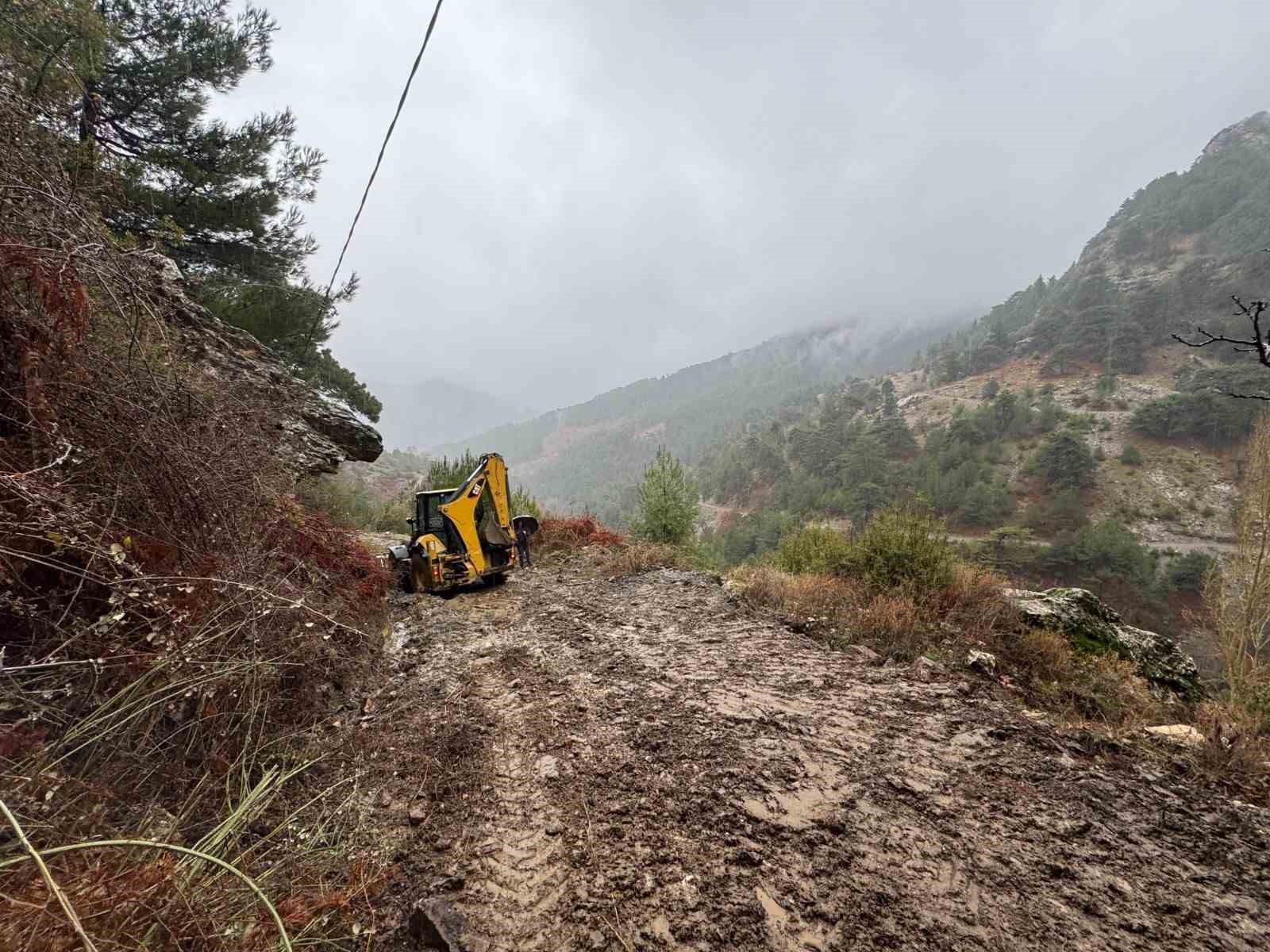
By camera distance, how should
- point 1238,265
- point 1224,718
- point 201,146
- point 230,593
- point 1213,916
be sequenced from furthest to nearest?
point 1238,265 < point 201,146 < point 1224,718 < point 230,593 < point 1213,916

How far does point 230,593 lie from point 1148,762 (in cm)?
542

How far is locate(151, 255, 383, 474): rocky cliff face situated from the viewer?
5.29 metres

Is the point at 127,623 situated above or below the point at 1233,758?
above

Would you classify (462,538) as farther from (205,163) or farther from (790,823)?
(205,163)

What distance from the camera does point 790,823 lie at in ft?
7.78

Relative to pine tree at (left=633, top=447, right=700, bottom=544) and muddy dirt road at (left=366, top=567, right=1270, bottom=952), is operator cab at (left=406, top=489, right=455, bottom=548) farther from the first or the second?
pine tree at (left=633, top=447, right=700, bottom=544)

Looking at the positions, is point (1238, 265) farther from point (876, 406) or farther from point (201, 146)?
point (201, 146)

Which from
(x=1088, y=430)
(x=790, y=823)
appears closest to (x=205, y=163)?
(x=790, y=823)

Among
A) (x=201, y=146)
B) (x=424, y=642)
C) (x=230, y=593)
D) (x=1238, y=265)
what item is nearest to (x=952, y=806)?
(x=230, y=593)

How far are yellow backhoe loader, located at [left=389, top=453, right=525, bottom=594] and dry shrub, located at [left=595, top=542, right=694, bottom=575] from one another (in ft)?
6.09

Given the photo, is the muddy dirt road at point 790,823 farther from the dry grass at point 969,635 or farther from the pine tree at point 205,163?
the pine tree at point 205,163

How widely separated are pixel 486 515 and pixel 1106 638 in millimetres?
8335

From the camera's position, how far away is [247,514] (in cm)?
370

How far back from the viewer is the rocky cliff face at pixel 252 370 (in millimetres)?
5289
